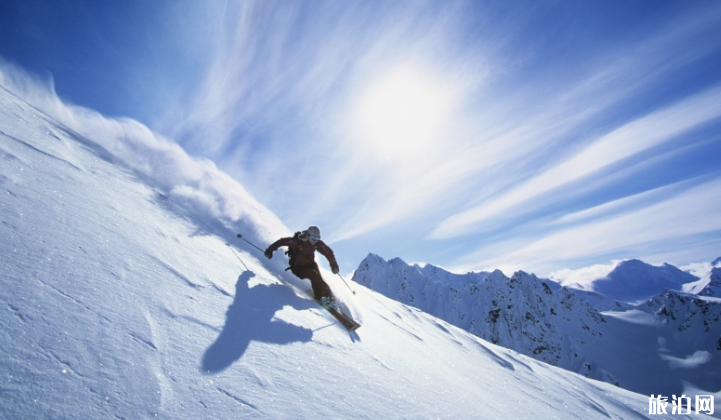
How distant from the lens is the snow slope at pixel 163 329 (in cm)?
255

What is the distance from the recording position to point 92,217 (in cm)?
517

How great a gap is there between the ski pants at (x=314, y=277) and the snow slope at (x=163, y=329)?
1.16ft

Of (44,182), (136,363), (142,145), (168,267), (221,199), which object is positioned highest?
(142,145)

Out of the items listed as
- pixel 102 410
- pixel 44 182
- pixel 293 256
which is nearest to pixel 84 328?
pixel 102 410

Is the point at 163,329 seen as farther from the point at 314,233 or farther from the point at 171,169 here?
the point at 171,169

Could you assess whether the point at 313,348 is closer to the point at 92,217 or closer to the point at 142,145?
the point at 92,217

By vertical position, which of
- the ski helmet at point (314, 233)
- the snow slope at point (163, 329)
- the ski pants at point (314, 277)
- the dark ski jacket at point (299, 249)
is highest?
the ski helmet at point (314, 233)

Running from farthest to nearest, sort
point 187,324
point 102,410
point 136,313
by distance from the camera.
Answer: point 187,324
point 136,313
point 102,410

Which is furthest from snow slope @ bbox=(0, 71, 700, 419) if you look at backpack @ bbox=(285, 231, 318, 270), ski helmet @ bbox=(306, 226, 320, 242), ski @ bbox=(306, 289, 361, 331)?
ski helmet @ bbox=(306, 226, 320, 242)

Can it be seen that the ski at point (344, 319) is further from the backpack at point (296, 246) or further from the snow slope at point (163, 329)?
the backpack at point (296, 246)

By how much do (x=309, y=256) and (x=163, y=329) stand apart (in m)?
4.90

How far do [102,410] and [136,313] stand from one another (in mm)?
1313

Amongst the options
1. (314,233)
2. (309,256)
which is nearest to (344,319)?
(309,256)

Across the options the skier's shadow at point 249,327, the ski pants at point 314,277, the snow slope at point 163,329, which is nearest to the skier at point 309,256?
the ski pants at point 314,277
